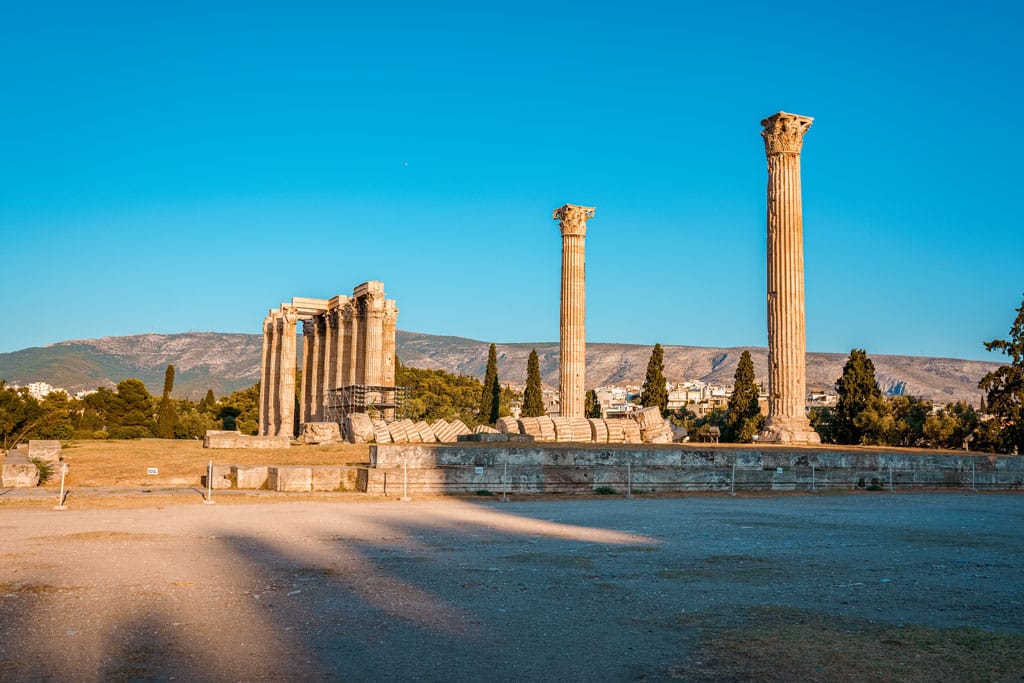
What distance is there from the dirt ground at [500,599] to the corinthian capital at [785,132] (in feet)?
64.5

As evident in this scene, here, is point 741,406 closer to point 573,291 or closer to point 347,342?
point 573,291

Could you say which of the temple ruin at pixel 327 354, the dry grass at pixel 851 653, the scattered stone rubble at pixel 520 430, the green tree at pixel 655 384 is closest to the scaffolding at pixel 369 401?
the temple ruin at pixel 327 354

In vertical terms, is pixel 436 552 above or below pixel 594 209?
below

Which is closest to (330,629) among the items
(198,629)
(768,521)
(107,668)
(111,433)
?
(198,629)

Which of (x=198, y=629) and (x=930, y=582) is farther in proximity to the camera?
(x=930, y=582)

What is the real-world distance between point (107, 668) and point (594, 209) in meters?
35.3

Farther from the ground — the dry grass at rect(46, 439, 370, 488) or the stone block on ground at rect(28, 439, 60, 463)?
the stone block on ground at rect(28, 439, 60, 463)

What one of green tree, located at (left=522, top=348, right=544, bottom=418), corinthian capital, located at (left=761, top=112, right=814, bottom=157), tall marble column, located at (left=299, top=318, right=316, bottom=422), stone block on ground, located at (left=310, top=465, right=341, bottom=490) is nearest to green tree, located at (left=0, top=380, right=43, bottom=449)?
stone block on ground, located at (left=310, top=465, right=341, bottom=490)

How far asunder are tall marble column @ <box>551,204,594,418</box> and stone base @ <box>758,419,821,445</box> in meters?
10.0

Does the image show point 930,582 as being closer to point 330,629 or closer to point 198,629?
point 330,629

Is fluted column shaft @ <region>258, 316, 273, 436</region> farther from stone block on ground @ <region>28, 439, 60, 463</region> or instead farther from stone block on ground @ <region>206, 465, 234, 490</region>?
stone block on ground @ <region>206, 465, 234, 490</region>

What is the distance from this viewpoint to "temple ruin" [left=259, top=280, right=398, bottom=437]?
46188 mm

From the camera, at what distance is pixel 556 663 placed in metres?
5.45

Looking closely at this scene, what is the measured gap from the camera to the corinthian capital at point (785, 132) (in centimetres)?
3006
